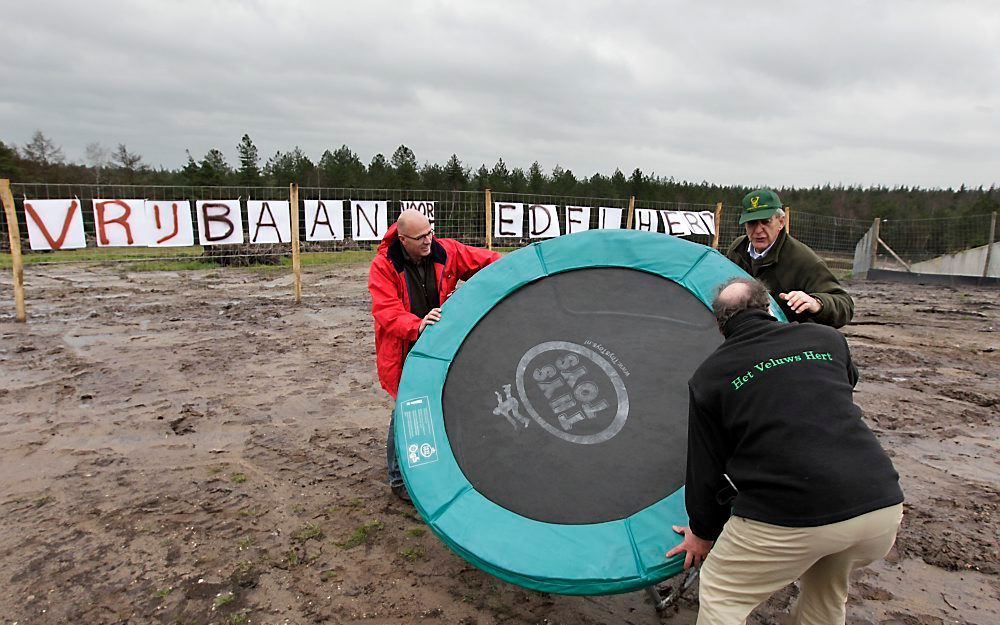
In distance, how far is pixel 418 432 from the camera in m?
2.12

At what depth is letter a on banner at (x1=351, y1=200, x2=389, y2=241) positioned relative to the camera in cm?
883

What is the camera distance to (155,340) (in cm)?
614

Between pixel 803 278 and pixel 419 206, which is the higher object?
pixel 419 206

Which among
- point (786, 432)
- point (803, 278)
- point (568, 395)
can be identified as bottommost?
point (568, 395)

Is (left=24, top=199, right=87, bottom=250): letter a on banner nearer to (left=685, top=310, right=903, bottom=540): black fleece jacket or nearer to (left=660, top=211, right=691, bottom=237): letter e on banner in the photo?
(left=685, top=310, right=903, bottom=540): black fleece jacket

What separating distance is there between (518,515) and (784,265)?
157 centimetres

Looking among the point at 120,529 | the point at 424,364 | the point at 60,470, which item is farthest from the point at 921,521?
the point at 60,470

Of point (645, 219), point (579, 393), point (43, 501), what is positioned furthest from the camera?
point (645, 219)

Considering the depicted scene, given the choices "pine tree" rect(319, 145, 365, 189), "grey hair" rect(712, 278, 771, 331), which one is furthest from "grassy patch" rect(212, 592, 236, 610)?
"pine tree" rect(319, 145, 365, 189)

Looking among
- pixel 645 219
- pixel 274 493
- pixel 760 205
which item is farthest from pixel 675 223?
pixel 274 493

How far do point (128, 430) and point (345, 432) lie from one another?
4.88ft

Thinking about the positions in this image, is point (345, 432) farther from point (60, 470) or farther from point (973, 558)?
point (973, 558)

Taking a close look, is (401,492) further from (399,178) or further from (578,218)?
(399,178)

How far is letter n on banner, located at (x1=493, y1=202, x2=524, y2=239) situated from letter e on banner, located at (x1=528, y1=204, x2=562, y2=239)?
0.71ft
